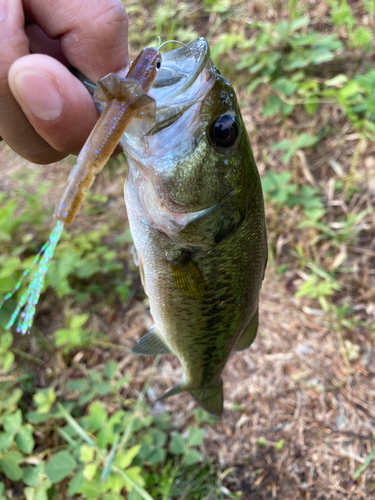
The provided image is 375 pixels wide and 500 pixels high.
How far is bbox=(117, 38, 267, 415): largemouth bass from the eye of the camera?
98 cm

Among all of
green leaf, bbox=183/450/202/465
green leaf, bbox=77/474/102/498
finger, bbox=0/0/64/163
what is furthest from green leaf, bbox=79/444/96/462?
finger, bbox=0/0/64/163

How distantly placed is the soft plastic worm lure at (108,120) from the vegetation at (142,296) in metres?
1.59

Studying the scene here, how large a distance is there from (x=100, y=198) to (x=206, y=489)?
291 cm

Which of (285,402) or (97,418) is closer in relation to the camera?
(97,418)

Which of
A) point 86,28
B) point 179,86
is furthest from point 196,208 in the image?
point 86,28

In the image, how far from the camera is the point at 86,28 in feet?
3.25

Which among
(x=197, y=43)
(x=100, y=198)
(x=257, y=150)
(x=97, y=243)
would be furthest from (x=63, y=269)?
(x=257, y=150)

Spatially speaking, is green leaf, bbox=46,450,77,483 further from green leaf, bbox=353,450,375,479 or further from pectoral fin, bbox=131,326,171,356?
green leaf, bbox=353,450,375,479

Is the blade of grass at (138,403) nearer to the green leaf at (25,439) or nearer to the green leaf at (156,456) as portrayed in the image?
the green leaf at (156,456)

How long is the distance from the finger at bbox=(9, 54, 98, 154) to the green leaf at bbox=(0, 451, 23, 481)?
6.12 ft

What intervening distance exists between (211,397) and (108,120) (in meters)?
1.59

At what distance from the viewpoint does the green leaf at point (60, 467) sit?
1.81 m

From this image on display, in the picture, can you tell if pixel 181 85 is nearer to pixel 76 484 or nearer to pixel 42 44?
pixel 42 44

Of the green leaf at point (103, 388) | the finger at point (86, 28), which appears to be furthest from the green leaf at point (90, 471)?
the finger at point (86, 28)
